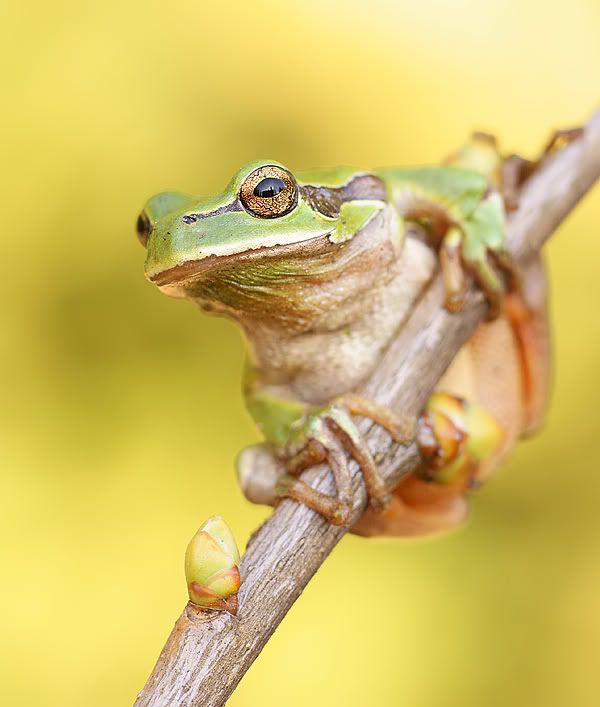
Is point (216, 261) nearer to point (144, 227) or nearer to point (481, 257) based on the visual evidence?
point (144, 227)

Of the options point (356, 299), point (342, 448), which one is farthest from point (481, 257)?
point (342, 448)

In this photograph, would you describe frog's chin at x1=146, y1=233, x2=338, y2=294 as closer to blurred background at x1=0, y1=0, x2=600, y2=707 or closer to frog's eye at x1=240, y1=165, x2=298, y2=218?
frog's eye at x1=240, y1=165, x2=298, y2=218

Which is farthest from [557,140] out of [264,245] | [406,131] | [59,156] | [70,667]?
[70,667]

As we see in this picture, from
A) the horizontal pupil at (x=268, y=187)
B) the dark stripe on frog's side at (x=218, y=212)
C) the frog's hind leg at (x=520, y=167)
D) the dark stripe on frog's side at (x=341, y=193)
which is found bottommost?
the dark stripe on frog's side at (x=218, y=212)

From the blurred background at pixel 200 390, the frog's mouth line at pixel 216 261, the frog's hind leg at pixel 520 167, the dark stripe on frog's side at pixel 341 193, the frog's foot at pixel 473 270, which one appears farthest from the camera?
the blurred background at pixel 200 390

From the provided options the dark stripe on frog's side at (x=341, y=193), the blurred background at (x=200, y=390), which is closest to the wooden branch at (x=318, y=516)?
the dark stripe on frog's side at (x=341, y=193)

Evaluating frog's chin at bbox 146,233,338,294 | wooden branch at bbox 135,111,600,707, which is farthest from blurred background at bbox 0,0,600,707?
frog's chin at bbox 146,233,338,294

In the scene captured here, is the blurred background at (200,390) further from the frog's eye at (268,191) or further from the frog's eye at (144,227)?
the frog's eye at (268,191)
